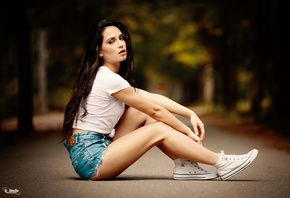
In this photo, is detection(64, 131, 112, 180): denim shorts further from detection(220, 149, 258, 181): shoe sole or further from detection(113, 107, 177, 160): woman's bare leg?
detection(220, 149, 258, 181): shoe sole

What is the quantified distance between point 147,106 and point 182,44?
20439 millimetres

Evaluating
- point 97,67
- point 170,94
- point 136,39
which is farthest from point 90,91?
point 170,94

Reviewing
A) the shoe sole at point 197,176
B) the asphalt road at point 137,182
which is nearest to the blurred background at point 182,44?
the asphalt road at point 137,182

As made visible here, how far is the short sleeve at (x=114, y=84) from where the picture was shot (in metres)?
4.54

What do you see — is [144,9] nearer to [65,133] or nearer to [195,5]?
[195,5]

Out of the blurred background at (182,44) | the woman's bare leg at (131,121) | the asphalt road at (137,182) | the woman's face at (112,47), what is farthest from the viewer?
the blurred background at (182,44)

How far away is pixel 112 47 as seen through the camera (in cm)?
476

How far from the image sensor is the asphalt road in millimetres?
4098

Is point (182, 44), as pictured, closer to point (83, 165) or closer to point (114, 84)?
point (114, 84)

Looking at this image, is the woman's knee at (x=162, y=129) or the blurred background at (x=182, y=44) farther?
the blurred background at (x=182, y=44)

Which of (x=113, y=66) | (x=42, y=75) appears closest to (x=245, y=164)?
(x=113, y=66)

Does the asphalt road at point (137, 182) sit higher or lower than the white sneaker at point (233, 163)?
lower

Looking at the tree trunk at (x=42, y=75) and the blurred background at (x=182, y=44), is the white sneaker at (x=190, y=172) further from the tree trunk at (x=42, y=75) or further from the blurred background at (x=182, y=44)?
the tree trunk at (x=42, y=75)

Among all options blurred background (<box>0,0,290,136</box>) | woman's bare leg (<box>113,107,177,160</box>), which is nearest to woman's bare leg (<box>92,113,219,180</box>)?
woman's bare leg (<box>113,107,177,160</box>)
